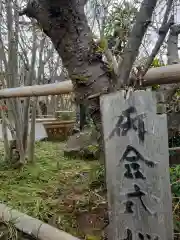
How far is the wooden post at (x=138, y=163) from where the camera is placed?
1.19 meters

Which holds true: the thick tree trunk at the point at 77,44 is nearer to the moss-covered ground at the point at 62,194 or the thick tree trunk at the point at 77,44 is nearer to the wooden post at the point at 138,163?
the wooden post at the point at 138,163

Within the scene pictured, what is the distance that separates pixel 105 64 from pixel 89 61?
9cm

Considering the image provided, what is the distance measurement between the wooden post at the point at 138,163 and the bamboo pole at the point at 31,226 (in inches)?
20.4

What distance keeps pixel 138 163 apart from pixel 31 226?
97 centimetres

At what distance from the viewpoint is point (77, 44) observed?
1592 millimetres

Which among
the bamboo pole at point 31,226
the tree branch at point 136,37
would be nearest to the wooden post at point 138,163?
the tree branch at point 136,37

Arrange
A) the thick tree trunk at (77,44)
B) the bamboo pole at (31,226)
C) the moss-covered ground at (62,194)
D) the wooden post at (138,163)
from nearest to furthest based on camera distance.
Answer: the wooden post at (138,163) < the thick tree trunk at (77,44) < the bamboo pole at (31,226) < the moss-covered ground at (62,194)

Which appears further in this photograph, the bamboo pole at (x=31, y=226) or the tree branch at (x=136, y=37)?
the bamboo pole at (x=31, y=226)

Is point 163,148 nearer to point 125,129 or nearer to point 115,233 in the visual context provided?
point 125,129

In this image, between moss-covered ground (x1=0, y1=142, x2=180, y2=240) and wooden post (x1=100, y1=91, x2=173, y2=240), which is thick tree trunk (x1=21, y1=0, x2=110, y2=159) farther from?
moss-covered ground (x1=0, y1=142, x2=180, y2=240)

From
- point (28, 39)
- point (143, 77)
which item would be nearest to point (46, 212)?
point (143, 77)

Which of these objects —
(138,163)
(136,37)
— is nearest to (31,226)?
(138,163)

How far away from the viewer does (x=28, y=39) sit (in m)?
4.85

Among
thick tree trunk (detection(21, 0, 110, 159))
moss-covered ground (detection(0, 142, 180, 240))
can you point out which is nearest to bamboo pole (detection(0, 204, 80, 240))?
moss-covered ground (detection(0, 142, 180, 240))
